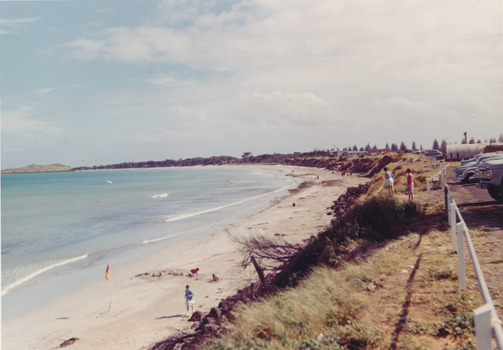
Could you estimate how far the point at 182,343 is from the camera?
9.53 meters

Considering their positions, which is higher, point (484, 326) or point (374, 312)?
point (484, 326)

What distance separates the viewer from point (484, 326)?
2711mm

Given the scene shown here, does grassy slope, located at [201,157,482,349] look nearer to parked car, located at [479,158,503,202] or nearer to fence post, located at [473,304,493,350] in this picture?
fence post, located at [473,304,493,350]

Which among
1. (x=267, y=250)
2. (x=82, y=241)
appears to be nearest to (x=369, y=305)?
(x=267, y=250)

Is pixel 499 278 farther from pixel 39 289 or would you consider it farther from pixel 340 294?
pixel 39 289

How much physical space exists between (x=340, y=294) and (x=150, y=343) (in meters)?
7.20

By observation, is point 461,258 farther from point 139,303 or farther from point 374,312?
point 139,303

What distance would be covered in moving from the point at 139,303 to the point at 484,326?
566 inches

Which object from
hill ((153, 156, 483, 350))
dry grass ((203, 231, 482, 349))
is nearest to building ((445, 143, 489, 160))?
hill ((153, 156, 483, 350))

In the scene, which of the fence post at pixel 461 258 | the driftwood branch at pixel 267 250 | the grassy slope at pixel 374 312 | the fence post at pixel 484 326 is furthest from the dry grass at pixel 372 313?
the driftwood branch at pixel 267 250

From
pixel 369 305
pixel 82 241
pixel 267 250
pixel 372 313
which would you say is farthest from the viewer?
pixel 82 241

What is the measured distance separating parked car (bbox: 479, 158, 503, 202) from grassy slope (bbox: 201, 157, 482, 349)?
227 inches

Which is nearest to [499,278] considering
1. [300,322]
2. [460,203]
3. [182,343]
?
[300,322]

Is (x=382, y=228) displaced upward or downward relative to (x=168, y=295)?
upward
